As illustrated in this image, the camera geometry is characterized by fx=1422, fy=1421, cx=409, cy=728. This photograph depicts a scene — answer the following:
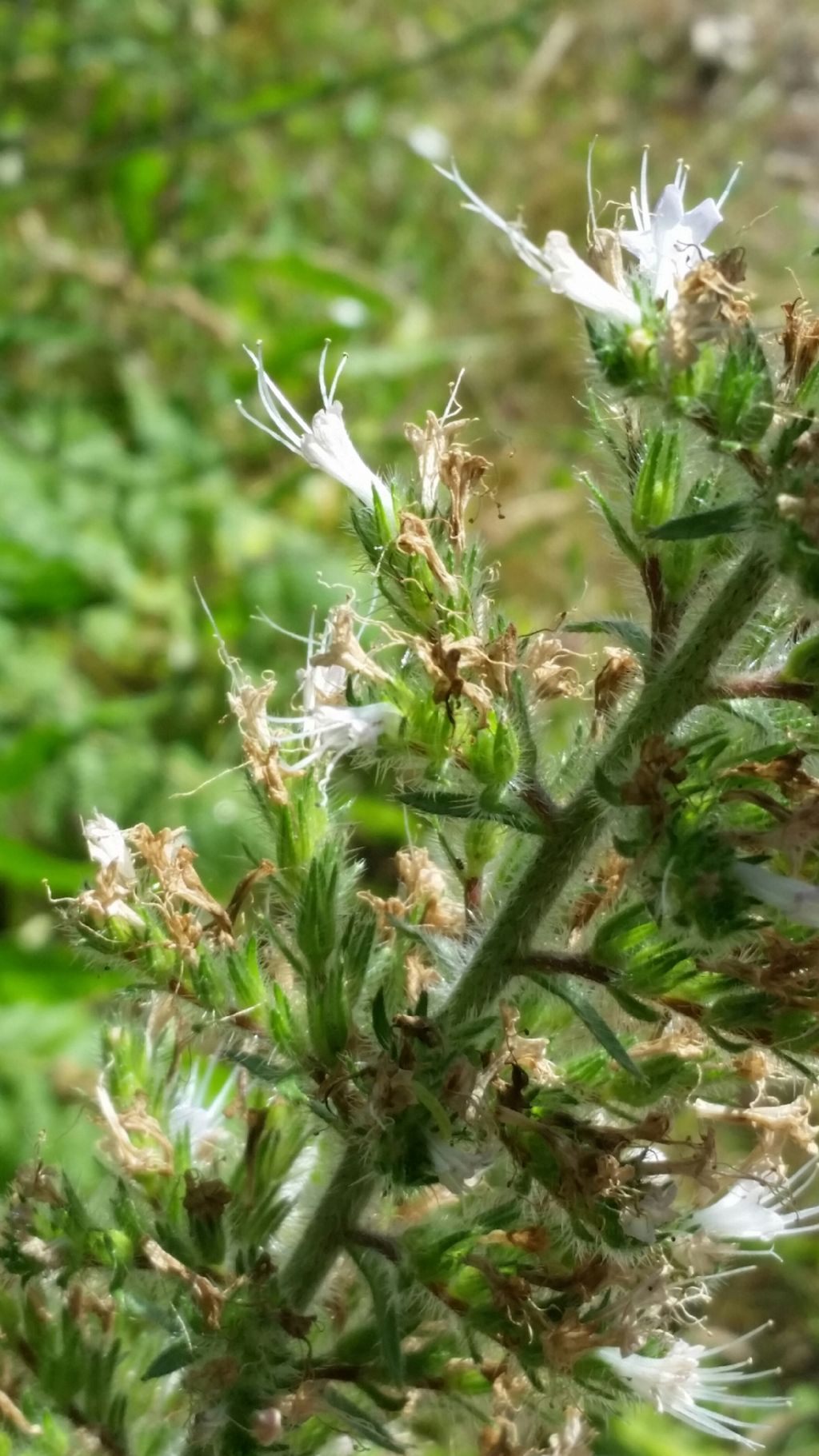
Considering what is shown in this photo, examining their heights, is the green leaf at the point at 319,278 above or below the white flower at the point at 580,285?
above

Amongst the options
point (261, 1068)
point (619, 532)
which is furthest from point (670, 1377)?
point (619, 532)

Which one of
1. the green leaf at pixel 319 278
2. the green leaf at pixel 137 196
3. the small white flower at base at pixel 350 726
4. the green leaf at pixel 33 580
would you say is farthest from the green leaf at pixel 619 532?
the green leaf at pixel 137 196

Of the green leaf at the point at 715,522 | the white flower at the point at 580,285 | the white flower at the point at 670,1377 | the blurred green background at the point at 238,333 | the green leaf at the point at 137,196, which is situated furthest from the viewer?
the green leaf at the point at 137,196

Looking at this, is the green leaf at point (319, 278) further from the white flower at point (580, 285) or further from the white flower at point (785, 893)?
the white flower at point (785, 893)

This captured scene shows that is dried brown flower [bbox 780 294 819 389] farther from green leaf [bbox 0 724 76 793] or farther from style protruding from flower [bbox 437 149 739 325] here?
green leaf [bbox 0 724 76 793]

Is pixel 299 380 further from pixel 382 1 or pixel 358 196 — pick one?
pixel 382 1

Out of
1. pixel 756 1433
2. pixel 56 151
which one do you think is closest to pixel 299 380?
pixel 56 151

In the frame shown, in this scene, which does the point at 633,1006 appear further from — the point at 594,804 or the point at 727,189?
the point at 727,189
